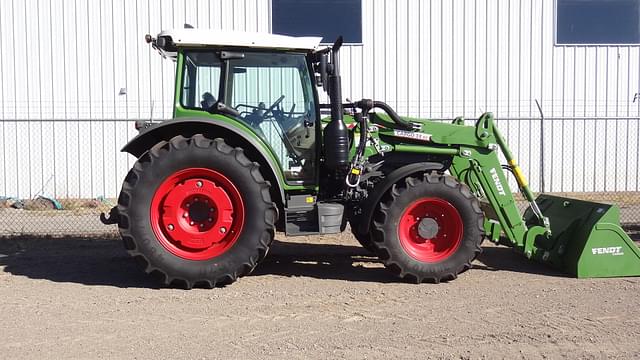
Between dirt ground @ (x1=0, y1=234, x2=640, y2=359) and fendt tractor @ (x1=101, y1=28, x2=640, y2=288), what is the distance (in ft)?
1.14

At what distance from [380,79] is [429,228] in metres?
7.10

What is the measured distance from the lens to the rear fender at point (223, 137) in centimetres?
573

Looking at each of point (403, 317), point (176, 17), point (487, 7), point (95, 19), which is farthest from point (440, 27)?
point (403, 317)

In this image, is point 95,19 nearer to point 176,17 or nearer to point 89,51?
point 89,51

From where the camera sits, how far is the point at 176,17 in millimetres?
12336

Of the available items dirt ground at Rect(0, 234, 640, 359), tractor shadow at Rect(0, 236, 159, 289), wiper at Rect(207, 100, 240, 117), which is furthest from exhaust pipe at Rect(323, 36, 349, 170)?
tractor shadow at Rect(0, 236, 159, 289)

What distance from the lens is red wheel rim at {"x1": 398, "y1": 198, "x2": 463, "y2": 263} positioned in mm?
5961

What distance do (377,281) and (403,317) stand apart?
1225 millimetres

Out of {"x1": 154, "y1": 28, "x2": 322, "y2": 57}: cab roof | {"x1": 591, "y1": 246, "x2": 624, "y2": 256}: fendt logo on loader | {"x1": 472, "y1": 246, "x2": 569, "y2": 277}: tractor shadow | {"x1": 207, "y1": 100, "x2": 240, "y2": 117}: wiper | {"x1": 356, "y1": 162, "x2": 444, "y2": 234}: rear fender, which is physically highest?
{"x1": 154, "y1": 28, "x2": 322, "y2": 57}: cab roof

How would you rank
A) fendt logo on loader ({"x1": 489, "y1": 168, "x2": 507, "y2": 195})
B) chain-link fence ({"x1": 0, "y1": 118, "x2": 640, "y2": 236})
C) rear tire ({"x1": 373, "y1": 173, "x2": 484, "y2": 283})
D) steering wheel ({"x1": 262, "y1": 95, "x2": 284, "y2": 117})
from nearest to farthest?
rear tire ({"x1": 373, "y1": 173, "x2": 484, "y2": 283}), steering wheel ({"x1": 262, "y1": 95, "x2": 284, "y2": 117}), fendt logo on loader ({"x1": 489, "y1": 168, "x2": 507, "y2": 195}), chain-link fence ({"x1": 0, "y1": 118, "x2": 640, "y2": 236})

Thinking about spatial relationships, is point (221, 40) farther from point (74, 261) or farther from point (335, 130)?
point (74, 261)

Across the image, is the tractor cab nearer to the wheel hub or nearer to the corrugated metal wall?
the wheel hub

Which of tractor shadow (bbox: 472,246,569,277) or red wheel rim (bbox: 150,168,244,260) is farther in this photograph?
tractor shadow (bbox: 472,246,569,277)

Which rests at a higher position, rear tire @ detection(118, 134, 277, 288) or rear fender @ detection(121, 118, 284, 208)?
rear fender @ detection(121, 118, 284, 208)
